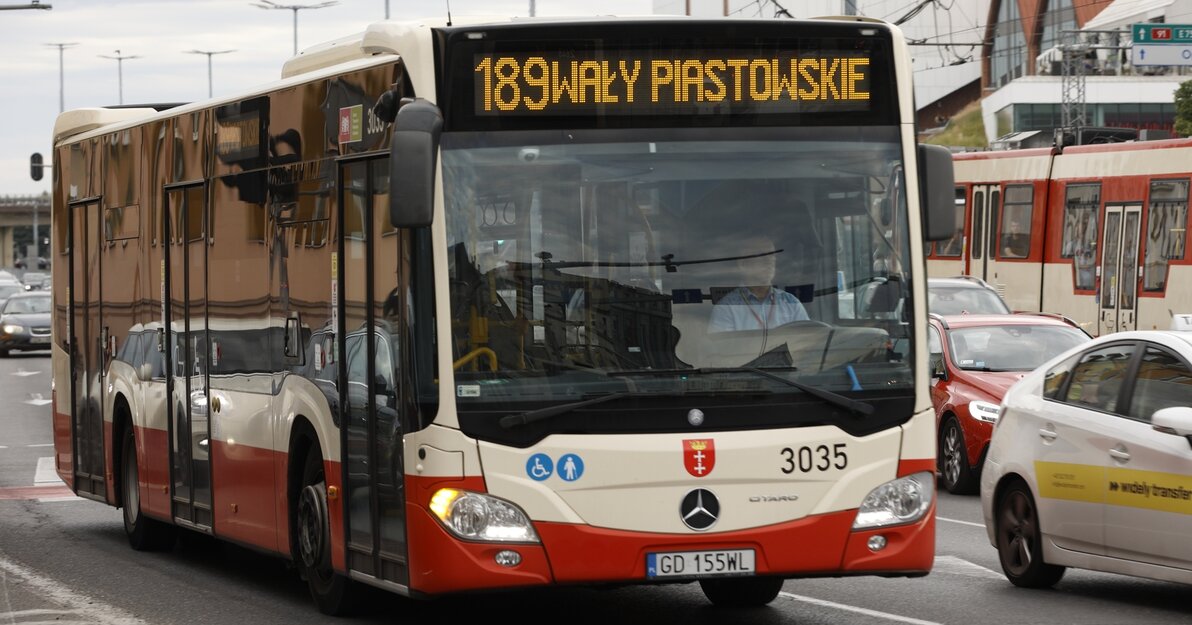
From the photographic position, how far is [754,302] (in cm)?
847

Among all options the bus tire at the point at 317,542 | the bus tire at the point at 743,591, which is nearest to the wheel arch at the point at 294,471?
the bus tire at the point at 317,542

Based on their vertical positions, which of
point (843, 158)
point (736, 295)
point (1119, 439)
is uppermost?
point (843, 158)

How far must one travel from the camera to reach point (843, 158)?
8.73 meters

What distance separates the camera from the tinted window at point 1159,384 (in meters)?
10.1

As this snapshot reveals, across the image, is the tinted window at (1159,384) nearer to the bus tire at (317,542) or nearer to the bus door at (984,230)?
the bus tire at (317,542)

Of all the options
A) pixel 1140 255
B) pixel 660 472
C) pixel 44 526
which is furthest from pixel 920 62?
pixel 660 472

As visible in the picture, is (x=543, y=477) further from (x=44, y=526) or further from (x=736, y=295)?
(x=44, y=526)

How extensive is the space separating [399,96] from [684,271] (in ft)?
4.77

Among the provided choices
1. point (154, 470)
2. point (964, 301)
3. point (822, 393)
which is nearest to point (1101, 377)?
point (822, 393)

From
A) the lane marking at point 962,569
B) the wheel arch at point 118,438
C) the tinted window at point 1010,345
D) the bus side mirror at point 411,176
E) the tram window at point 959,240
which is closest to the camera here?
the bus side mirror at point 411,176

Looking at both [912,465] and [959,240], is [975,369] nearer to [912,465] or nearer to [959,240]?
[912,465]

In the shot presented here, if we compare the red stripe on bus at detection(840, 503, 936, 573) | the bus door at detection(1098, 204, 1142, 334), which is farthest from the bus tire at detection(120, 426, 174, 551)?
the bus door at detection(1098, 204, 1142, 334)

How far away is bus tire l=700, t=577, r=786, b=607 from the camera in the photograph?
10.5m

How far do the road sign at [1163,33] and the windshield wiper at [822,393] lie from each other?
38325mm
